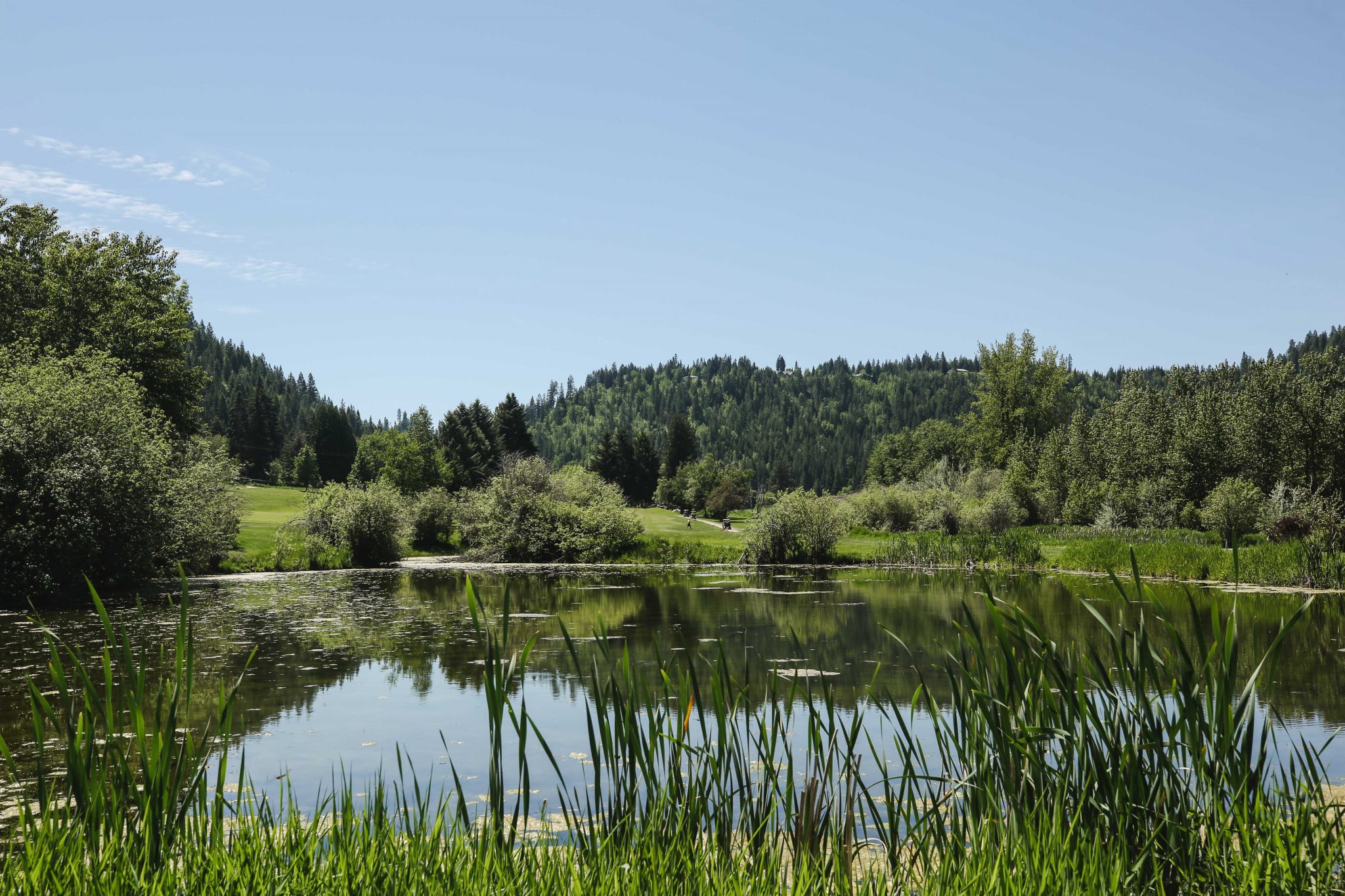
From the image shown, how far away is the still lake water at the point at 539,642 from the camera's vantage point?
9.86 metres

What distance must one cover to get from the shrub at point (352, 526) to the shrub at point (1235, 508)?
35.3 metres

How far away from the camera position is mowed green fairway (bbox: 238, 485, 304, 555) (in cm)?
4169

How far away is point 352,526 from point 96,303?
1311 cm

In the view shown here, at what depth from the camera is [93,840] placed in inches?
130

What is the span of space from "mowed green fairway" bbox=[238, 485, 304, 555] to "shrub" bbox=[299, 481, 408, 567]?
1900 millimetres

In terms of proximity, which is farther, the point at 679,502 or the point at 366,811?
the point at 679,502

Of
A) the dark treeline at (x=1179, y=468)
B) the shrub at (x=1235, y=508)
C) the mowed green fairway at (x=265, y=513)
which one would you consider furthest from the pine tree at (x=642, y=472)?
the shrub at (x=1235, y=508)

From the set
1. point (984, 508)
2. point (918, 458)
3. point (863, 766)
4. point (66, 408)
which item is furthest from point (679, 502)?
point (863, 766)

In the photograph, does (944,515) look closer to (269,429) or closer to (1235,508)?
(1235,508)

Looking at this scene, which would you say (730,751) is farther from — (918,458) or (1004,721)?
(918,458)

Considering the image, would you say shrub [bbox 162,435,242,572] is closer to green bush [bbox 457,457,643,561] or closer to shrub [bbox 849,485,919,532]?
green bush [bbox 457,457,643,561]

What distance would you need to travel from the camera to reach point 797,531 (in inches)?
1471

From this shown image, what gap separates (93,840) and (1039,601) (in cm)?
2130

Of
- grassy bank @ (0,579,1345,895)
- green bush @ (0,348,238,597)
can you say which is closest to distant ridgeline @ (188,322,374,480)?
green bush @ (0,348,238,597)
